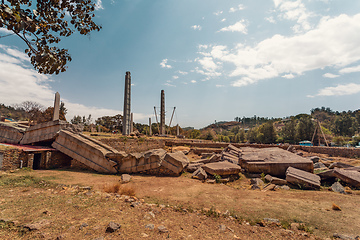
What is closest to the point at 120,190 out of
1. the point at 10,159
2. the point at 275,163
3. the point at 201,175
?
the point at 201,175

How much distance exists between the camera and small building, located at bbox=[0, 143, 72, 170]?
788cm

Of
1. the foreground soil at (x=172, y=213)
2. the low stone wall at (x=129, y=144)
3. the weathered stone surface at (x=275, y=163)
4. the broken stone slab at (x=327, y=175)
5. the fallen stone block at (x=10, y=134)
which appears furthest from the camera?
the low stone wall at (x=129, y=144)

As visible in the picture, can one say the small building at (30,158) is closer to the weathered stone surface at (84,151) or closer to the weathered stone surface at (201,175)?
the weathered stone surface at (84,151)

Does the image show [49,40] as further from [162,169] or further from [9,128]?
[9,128]

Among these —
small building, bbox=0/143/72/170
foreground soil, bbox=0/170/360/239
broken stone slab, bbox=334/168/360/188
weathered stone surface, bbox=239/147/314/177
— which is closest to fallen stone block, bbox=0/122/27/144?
small building, bbox=0/143/72/170

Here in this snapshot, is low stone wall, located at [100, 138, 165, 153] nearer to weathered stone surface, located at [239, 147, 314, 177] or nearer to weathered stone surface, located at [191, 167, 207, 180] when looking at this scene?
weathered stone surface, located at [191, 167, 207, 180]

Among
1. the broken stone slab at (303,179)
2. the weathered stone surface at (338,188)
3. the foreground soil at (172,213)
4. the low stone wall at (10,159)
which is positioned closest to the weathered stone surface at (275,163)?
the broken stone slab at (303,179)

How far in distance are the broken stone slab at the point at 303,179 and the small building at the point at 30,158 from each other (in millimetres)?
12898

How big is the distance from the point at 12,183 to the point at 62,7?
22.1 ft

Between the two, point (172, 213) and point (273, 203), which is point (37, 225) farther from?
point (273, 203)

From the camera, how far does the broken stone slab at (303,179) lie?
704cm

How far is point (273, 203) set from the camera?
17.2 ft

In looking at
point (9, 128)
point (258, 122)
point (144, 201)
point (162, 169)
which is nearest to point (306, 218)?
point (144, 201)

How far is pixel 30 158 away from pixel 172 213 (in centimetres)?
888
